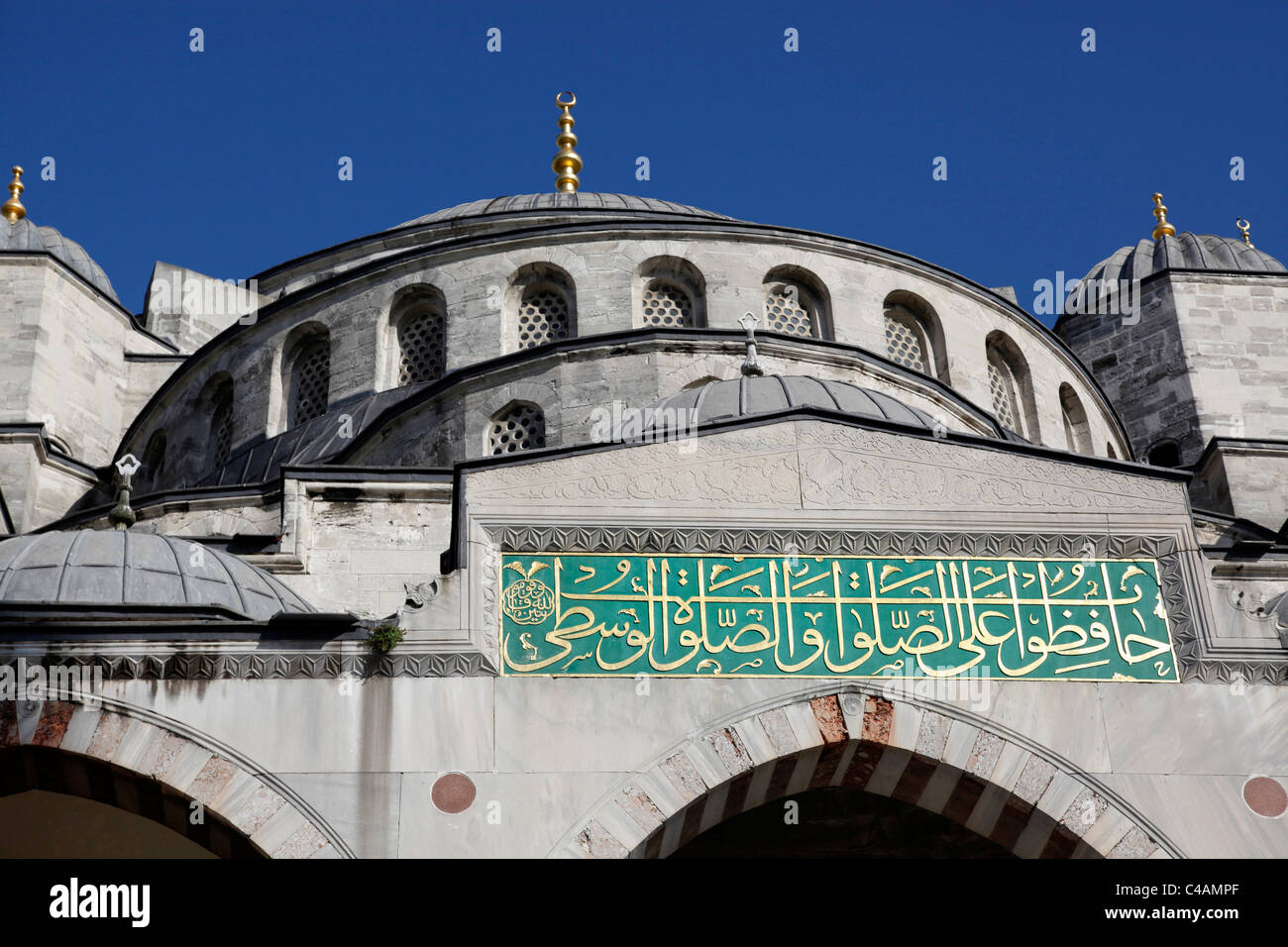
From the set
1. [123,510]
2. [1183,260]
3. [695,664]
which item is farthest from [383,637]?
[1183,260]

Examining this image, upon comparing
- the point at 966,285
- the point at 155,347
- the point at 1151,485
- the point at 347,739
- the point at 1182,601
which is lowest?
the point at 347,739

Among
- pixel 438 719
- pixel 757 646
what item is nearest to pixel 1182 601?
pixel 757 646

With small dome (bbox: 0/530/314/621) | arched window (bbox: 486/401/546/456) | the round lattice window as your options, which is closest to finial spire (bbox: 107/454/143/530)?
small dome (bbox: 0/530/314/621)

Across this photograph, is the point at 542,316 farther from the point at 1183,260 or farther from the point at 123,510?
the point at 1183,260

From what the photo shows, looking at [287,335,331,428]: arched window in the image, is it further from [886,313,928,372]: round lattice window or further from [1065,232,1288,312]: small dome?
[1065,232,1288,312]: small dome

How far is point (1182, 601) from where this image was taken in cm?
1227

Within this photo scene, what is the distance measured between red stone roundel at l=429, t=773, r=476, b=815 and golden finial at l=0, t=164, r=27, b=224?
19.1m

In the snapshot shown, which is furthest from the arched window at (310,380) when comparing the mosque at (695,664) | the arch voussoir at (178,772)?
the arch voussoir at (178,772)

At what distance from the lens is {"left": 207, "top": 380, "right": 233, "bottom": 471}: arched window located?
22.0 metres

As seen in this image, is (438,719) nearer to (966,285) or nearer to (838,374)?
(838,374)

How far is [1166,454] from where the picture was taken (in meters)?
24.9

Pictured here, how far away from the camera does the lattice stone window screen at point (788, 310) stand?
21000 mm

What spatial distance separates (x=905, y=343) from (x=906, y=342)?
1.5 inches
